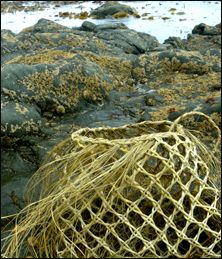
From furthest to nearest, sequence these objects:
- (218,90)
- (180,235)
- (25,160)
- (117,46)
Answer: (117,46) → (218,90) → (25,160) → (180,235)

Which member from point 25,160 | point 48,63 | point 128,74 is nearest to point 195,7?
point 128,74

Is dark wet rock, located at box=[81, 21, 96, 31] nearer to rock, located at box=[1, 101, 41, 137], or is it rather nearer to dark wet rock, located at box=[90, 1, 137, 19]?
dark wet rock, located at box=[90, 1, 137, 19]

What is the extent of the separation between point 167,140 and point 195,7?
22503 millimetres

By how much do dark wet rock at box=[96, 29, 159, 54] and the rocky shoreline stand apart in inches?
78.1

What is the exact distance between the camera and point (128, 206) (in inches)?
123

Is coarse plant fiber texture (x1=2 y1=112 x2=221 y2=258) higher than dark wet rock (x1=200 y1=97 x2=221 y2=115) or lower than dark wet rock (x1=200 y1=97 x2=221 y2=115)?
higher

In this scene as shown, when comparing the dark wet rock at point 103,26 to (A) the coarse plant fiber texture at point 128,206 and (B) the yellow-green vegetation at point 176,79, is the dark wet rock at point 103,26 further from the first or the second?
(A) the coarse plant fiber texture at point 128,206

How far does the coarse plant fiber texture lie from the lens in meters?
3.06

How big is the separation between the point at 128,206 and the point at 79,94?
15.9 ft

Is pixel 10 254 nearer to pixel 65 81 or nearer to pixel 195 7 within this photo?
pixel 65 81

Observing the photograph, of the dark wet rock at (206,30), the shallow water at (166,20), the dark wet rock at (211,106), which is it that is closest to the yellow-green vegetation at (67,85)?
the dark wet rock at (211,106)

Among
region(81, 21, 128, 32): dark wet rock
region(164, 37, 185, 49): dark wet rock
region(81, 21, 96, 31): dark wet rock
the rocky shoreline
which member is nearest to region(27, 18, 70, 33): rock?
region(81, 21, 128, 32): dark wet rock

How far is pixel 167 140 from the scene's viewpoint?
3309 mm

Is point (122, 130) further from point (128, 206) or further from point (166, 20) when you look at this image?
point (166, 20)
